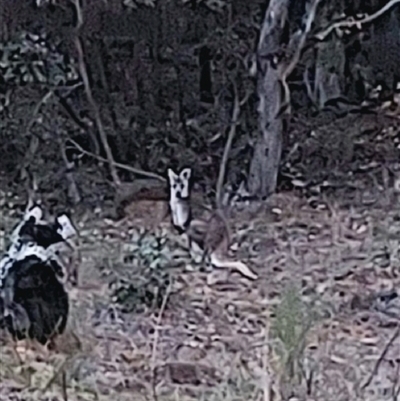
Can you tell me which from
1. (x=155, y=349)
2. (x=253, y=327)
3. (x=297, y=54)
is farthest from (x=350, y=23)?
(x=155, y=349)

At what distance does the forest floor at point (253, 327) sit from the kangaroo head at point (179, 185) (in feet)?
1.08

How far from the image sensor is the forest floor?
399 centimetres

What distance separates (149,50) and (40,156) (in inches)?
38.8

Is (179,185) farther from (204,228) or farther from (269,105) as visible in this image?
(269,105)

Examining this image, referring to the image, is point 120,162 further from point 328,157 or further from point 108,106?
point 328,157

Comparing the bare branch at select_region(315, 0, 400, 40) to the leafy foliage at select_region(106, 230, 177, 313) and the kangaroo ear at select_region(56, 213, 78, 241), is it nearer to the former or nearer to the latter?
the leafy foliage at select_region(106, 230, 177, 313)

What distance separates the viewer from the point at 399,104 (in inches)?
330

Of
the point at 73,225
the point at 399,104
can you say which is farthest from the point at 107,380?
the point at 399,104

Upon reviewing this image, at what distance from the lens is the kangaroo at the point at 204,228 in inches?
237

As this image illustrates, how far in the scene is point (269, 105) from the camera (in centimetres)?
716

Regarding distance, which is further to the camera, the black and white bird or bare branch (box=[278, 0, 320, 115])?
bare branch (box=[278, 0, 320, 115])

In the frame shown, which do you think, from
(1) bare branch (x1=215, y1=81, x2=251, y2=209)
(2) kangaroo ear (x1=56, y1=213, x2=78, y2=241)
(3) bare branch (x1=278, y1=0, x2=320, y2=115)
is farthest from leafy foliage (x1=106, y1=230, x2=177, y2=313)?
(3) bare branch (x1=278, y1=0, x2=320, y2=115)

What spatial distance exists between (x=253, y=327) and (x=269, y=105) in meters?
2.41

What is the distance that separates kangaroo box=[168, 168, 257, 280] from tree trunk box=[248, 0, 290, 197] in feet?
1.69
